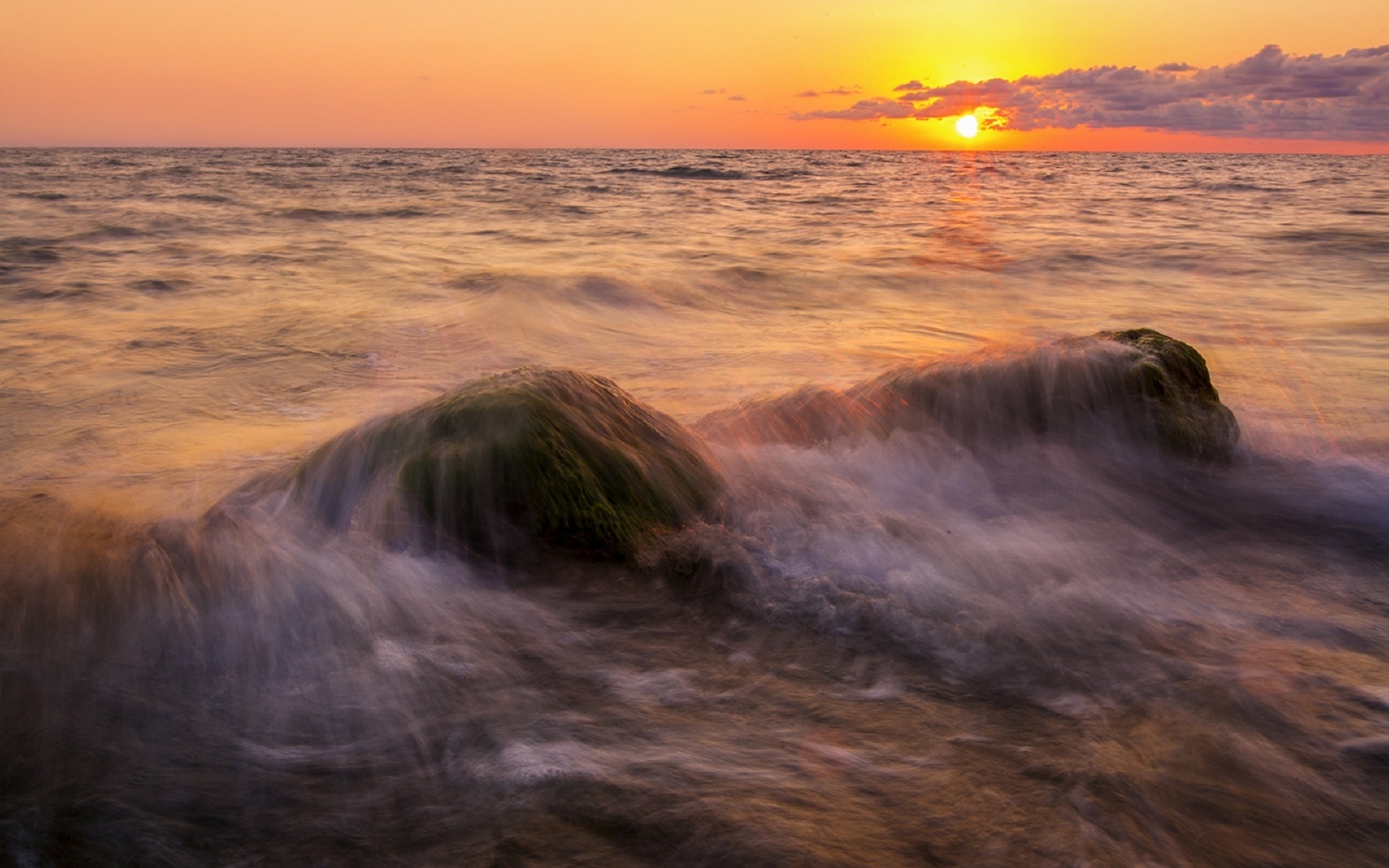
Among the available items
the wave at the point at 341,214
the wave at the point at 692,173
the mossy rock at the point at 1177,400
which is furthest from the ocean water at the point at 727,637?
the wave at the point at 692,173

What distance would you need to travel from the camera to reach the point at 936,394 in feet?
14.2

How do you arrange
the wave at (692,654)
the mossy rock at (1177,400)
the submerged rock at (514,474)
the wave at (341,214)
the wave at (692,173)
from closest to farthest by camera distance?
the wave at (692,654) < the submerged rock at (514,474) < the mossy rock at (1177,400) < the wave at (341,214) < the wave at (692,173)

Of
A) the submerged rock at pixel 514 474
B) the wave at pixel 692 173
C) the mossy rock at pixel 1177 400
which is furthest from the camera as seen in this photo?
the wave at pixel 692 173

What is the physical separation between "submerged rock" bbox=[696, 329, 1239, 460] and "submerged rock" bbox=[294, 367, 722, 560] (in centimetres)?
106

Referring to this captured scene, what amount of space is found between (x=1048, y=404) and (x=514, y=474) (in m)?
2.65

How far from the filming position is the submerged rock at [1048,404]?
419 centimetres

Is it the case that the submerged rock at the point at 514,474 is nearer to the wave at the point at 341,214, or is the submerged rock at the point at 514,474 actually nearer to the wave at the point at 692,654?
the wave at the point at 692,654

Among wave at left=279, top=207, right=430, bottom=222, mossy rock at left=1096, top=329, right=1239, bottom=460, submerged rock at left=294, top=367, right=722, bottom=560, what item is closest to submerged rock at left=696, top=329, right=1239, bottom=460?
mossy rock at left=1096, top=329, right=1239, bottom=460

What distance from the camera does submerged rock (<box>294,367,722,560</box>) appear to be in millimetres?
3045

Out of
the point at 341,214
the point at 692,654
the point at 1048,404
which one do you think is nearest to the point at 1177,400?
the point at 1048,404

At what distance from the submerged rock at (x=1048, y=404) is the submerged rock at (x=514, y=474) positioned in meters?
1.06

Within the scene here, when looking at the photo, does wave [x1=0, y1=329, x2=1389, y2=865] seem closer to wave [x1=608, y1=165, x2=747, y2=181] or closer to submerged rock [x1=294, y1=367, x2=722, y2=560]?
submerged rock [x1=294, y1=367, x2=722, y2=560]

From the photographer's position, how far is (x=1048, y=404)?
429 cm

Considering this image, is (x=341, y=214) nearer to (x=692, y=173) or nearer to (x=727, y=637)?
(x=727, y=637)
